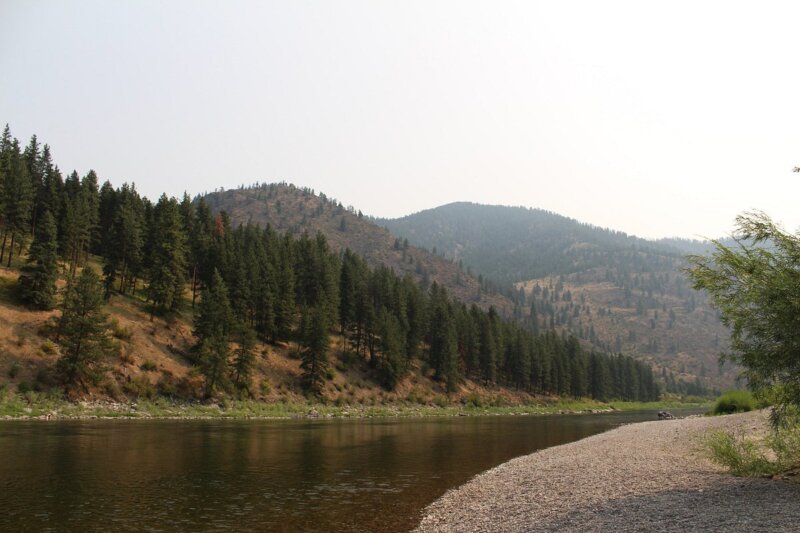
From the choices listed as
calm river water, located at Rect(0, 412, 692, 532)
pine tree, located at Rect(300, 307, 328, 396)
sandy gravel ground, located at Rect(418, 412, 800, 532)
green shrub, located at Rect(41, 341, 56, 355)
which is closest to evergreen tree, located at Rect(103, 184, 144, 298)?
green shrub, located at Rect(41, 341, 56, 355)

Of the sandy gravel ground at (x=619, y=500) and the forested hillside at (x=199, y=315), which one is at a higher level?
the forested hillside at (x=199, y=315)

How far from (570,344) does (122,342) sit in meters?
136

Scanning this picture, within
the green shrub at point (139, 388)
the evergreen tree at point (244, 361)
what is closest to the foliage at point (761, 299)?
the green shrub at point (139, 388)

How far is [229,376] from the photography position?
265ft

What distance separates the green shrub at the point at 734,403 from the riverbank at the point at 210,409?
45.0 metres

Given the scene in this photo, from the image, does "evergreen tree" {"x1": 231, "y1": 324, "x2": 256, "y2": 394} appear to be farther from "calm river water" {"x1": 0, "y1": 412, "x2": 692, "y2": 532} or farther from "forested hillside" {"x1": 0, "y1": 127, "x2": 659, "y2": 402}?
"calm river water" {"x1": 0, "y1": 412, "x2": 692, "y2": 532}

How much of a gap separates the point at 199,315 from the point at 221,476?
219 feet

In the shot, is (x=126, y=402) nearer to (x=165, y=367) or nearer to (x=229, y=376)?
(x=165, y=367)

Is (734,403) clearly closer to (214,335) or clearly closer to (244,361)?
(244,361)

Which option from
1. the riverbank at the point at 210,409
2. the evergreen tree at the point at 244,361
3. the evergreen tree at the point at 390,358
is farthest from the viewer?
the evergreen tree at the point at 390,358

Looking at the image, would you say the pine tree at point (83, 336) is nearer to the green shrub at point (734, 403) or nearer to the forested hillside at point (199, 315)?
the forested hillside at point (199, 315)

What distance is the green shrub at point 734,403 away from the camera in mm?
62009

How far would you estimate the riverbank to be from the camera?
5525 centimetres

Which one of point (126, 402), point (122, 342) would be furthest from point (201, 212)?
point (126, 402)
